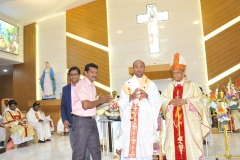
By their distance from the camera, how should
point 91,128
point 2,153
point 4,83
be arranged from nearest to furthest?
1. point 91,128
2. point 2,153
3. point 4,83

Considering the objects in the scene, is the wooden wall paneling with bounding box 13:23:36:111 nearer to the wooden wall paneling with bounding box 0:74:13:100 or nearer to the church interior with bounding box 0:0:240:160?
the church interior with bounding box 0:0:240:160

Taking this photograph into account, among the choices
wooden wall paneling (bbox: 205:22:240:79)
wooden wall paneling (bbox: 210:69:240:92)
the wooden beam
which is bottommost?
wooden wall paneling (bbox: 210:69:240:92)

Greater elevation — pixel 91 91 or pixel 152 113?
pixel 91 91

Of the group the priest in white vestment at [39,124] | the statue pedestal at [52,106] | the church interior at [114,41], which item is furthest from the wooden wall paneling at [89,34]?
the priest in white vestment at [39,124]

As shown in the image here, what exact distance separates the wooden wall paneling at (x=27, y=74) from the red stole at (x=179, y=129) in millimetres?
8910

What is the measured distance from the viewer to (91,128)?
2.73 meters

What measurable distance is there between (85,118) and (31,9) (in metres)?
8.37

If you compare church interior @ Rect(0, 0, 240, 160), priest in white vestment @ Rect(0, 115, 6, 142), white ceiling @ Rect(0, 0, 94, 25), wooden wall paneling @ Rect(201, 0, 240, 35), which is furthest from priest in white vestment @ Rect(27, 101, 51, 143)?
wooden wall paneling @ Rect(201, 0, 240, 35)

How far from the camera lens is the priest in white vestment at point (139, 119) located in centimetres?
269

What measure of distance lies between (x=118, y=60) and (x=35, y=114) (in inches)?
160

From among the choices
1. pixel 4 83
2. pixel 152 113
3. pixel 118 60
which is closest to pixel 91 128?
pixel 152 113

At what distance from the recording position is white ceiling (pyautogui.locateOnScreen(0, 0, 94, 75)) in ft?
29.8

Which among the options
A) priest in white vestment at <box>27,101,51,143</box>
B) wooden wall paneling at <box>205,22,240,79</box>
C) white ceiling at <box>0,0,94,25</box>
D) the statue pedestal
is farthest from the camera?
the statue pedestal

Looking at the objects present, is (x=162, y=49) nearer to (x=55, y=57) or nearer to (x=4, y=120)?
(x=55, y=57)
